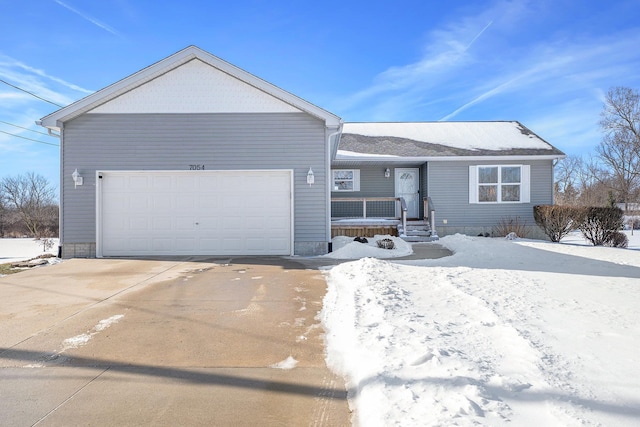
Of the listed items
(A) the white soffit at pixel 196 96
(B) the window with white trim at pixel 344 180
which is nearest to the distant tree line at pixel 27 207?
(A) the white soffit at pixel 196 96

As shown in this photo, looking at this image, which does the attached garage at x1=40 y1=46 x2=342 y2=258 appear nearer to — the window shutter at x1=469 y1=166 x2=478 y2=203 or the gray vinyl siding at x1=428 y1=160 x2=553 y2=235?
the gray vinyl siding at x1=428 y1=160 x2=553 y2=235

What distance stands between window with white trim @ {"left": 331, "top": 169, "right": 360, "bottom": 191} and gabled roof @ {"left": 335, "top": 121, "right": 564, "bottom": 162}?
93 cm

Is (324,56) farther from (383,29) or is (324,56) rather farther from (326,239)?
(326,239)

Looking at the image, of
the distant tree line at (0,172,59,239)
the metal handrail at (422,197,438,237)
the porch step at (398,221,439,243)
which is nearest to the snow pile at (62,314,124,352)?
the porch step at (398,221,439,243)

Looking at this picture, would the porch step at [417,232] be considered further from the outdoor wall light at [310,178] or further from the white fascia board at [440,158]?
the outdoor wall light at [310,178]

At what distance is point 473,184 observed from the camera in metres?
15.5

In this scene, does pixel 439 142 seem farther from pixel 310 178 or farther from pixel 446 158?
pixel 310 178

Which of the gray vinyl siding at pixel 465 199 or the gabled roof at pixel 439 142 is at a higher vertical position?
the gabled roof at pixel 439 142

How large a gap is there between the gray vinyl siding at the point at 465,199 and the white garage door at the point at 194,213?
293 inches

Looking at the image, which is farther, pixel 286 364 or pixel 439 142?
pixel 439 142

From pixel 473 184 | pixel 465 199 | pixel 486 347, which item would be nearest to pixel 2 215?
pixel 465 199

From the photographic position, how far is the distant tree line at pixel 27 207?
23609 millimetres

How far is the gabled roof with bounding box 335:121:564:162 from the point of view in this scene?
50.4ft

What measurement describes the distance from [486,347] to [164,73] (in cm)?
1068
